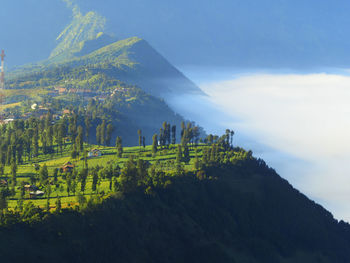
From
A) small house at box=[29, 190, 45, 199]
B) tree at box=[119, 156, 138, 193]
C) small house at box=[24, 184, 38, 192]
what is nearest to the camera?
small house at box=[29, 190, 45, 199]

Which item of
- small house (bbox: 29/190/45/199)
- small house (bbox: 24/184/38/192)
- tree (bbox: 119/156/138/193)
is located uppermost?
tree (bbox: 119/156/138/193)

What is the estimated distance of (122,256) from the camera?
165 meters

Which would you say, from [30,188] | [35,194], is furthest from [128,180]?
[30,188]

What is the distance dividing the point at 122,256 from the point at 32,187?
48.3 meters

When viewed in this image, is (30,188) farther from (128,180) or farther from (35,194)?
(128,180)

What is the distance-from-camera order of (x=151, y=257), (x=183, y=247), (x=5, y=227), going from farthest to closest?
(x=183, y=247), (x=151, y=257), (x=5, y=227)

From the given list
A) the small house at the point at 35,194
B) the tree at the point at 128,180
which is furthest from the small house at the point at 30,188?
the tree at the point at 128,180

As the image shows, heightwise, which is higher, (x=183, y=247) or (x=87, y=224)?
(x=87, y=224)

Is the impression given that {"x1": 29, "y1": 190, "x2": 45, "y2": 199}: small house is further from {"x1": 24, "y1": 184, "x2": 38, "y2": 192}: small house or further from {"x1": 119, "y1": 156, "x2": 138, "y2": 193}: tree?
{"x1": 119, "y1": 156, "x2": 138, "y2": 193}: tree

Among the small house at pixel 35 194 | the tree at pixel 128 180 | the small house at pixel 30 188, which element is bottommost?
the small house at pixel 35 194

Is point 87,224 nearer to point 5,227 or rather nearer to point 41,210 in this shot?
point 41,210

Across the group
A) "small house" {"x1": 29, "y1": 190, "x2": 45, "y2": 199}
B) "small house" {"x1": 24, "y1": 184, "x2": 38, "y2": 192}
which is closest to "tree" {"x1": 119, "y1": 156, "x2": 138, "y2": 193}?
"small house" {"x1": 29, "y1": 190, "x2": 45, "y2": 199}

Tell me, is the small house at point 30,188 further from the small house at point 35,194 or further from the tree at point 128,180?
the tree at point 128,180

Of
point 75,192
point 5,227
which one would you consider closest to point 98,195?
point 75,192
